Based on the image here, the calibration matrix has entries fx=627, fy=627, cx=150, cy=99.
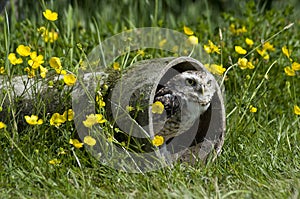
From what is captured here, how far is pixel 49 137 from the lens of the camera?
279 cm

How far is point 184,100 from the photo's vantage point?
2.89m

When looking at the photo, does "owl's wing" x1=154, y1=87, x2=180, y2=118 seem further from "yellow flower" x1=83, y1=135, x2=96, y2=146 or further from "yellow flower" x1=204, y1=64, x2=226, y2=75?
"yellow flower" x1=83, y1=135, x2=96, y2=146

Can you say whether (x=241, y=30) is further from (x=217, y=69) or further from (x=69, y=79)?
(x=69, y=79)

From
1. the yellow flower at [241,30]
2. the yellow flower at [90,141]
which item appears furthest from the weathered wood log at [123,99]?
the yellow flower at [241,30]

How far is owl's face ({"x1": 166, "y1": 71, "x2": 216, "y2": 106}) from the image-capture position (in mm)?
2841

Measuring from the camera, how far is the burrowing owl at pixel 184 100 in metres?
2.85

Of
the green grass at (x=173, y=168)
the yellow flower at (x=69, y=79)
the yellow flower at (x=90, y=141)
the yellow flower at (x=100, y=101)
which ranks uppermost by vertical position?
the yellow flower at (x=69, y=79)

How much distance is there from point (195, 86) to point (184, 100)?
0.29ft

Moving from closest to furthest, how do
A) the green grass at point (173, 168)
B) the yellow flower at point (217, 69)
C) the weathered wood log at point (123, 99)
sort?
the green grass at point (173, 168)
the weathered wood log at point (123, 99)
the yellow flower at point (217, 69)

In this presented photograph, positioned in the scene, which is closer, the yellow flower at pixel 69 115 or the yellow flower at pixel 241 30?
the yellow flower at pixel 69 115

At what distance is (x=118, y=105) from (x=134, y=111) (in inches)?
4.3

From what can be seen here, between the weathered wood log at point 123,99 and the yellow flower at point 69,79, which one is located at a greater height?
the yellow flower at point 69,79

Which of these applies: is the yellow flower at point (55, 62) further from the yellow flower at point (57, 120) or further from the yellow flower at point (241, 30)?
the yellow flower at point (241, 30)

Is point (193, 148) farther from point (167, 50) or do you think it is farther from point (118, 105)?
point (167, 50)
